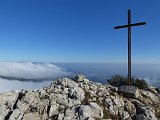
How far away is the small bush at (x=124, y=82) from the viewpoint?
25.3 m

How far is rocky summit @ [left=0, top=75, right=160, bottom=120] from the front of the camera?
16969 mm

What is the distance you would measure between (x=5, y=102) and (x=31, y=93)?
6.94 ft

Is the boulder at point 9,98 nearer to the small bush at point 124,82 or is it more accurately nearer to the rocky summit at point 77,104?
the rocky summit at point 77,104

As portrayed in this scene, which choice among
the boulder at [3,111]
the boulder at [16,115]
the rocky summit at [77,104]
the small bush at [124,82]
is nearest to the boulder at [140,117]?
the rocky summit at [77,104]

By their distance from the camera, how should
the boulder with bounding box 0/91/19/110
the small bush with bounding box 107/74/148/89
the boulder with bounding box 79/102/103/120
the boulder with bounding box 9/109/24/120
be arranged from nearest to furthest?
the boulder with bounding box 9/109/24/120 → the boulder with bounding box 79/102/103/120 → the boulder with bounding box 0/91/19/110 → the small bush with bounding box 107/74/148/89

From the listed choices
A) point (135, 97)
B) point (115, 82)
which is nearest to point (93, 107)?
point (135, 97)

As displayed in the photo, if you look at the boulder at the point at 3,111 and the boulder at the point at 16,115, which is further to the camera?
the boulder at the point at 3,111

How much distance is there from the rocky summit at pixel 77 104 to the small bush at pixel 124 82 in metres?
3.46

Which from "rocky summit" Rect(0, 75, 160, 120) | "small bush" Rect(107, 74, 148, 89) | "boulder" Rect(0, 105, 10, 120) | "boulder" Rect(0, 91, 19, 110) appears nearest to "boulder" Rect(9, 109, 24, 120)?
"rocky summit" Rect(0, 75, 160, 120)

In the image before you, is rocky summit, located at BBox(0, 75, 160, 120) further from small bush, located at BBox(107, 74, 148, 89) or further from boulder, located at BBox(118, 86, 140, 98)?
small bush, located at BBox(107, 74, 148, 89)

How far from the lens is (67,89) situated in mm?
20047

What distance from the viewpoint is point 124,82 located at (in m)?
26.5

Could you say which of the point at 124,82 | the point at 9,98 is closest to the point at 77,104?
the point at 9,98

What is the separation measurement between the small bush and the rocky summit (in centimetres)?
346
